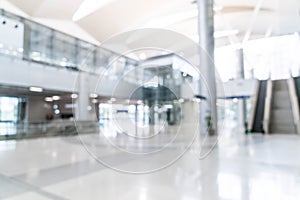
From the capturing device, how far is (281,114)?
9.53 meters

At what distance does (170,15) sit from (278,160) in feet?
53.1

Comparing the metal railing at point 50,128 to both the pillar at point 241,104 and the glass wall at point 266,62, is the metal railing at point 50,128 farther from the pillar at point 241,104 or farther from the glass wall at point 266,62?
the pillar at point 241,104

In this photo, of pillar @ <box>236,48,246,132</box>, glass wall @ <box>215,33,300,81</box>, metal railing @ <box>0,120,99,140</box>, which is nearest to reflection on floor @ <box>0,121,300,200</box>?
metal railing @ <box>0,120,99,140</box>

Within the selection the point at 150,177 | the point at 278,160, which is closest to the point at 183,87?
the point at 278,160

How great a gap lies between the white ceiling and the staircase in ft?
30.9

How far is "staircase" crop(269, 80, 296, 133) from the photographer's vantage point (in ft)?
30.5

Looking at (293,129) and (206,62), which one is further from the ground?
(206,62)

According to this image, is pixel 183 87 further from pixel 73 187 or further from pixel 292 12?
pixel 73 187

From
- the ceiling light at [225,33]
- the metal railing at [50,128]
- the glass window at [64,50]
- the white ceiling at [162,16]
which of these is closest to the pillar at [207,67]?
the metal railing at [50,128]

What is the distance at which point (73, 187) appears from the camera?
7.91ft

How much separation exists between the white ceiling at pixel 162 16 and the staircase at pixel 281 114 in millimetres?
9416

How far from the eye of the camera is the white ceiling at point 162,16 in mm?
12195

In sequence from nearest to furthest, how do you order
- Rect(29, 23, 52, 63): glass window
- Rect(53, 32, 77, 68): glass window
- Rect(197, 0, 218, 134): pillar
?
Rect(197, 0, 218, 134): pillar < Rect(29, 23, 52, 63): glass window < Rect(53, 32, 77, 68): glass window

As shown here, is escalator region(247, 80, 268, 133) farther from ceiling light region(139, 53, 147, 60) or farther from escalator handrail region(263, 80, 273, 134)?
ceiling light region(139, 53, 147, 60)
